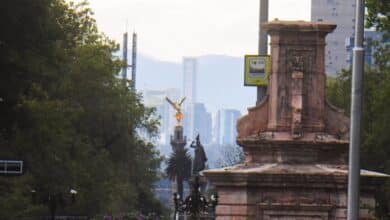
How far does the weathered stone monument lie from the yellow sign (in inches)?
179

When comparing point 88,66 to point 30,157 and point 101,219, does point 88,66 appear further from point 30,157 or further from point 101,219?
point 30,157

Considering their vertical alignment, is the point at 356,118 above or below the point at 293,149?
above

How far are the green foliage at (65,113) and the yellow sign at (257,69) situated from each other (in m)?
8.08

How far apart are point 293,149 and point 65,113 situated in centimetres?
3392

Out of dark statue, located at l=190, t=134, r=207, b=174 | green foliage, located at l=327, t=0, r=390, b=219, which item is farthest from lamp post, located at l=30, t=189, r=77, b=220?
dark statue, located at l=190, t=134, r=207, b=174

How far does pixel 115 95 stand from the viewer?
291 feet

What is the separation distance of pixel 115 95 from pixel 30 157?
986 inches

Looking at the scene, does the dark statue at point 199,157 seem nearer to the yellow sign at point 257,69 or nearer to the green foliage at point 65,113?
the green foliage at point 65,113

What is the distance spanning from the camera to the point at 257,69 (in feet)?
147

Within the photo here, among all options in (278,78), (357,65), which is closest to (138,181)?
(278,78)

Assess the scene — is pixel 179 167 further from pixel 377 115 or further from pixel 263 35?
pixel 263 35

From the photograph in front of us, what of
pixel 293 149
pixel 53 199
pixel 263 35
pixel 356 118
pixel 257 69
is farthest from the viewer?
pixel 53 199

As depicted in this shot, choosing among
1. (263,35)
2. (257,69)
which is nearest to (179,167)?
(257,69)

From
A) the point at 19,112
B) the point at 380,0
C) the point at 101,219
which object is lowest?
the point at 101,219
